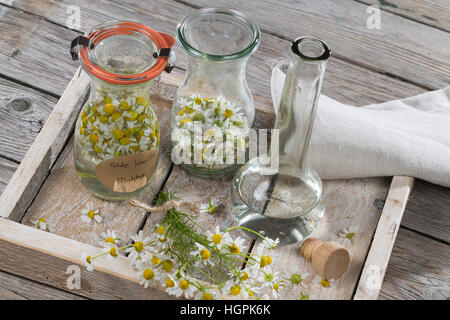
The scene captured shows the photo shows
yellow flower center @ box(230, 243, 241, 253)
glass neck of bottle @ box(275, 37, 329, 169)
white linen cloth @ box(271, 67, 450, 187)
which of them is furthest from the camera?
white linen cloth @ box(271, 67, 450, 187)

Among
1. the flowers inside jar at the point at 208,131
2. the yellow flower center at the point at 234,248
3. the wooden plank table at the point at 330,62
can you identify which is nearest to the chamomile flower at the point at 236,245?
the yellow flower center at the point at 234,248

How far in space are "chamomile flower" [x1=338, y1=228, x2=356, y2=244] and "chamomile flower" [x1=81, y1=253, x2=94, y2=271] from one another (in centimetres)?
27

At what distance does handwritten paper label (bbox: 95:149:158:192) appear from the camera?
673mm

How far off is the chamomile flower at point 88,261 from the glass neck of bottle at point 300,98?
8.8 inches

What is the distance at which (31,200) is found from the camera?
714 mm

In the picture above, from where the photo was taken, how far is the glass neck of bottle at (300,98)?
549 millimetres

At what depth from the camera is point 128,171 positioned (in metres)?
0.69

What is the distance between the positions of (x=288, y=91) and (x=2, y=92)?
520mm

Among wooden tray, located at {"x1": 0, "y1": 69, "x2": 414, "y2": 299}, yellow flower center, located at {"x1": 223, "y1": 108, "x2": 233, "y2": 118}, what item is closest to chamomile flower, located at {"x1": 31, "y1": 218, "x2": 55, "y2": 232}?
wooden tray, located at {"x1": 0, "y1": 69, "x2": 414, "y2": 299}

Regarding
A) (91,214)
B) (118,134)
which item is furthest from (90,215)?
(118,134)

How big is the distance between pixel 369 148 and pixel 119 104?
312 mm

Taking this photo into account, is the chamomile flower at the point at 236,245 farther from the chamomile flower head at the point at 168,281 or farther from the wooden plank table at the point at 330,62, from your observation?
the wooden plank table at the point at 330,62

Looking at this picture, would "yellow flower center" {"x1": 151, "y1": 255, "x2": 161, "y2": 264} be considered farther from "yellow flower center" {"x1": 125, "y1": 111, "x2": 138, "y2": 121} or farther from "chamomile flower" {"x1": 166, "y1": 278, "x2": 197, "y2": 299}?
"yellow flower center" {"x1": 125, "y1": 111, "x2": 138, "y2": 121}

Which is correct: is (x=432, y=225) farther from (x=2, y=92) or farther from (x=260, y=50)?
(x=2, y=92)
